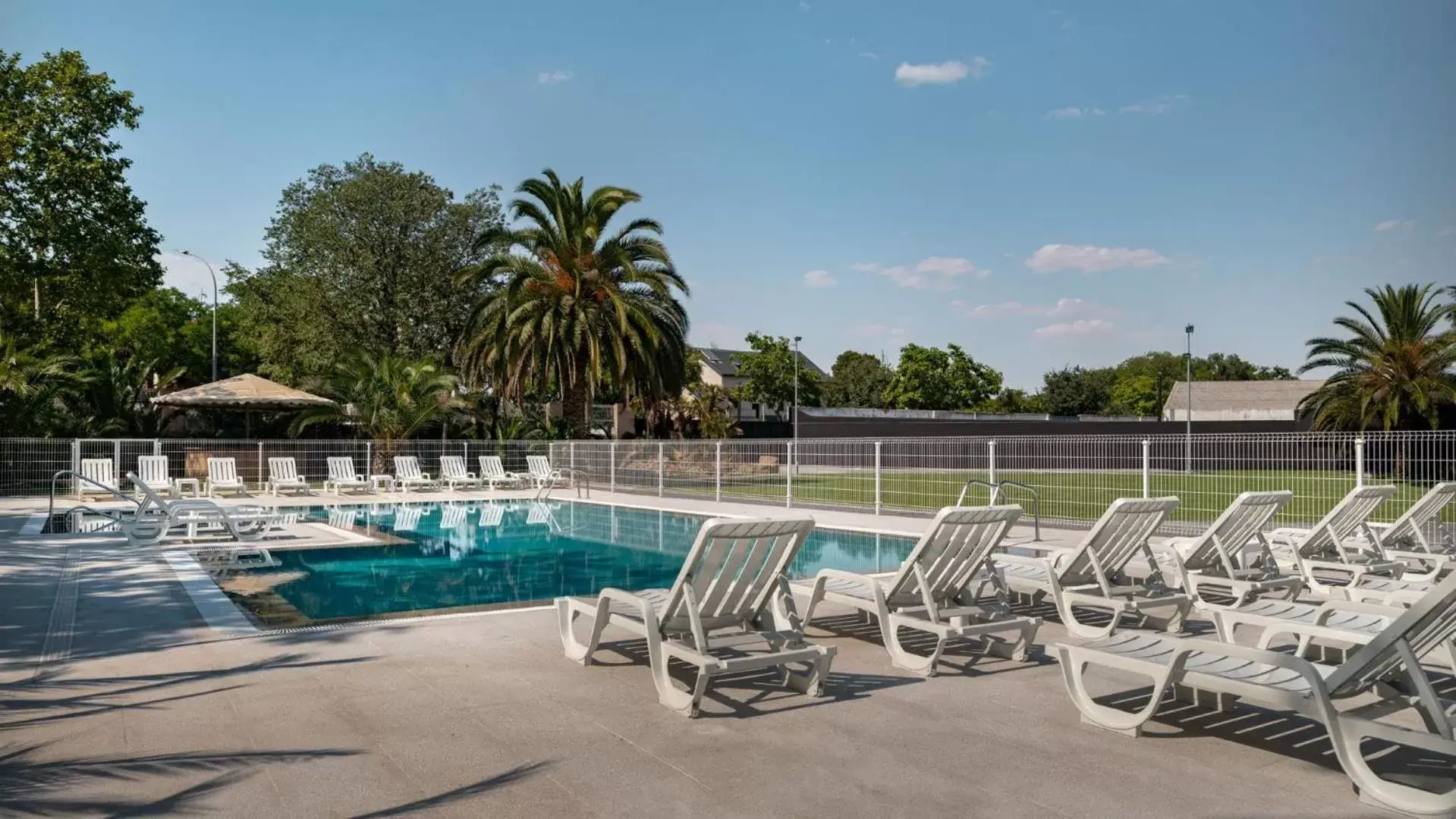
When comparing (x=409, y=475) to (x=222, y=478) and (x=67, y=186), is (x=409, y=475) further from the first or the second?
(x=67, y=186)

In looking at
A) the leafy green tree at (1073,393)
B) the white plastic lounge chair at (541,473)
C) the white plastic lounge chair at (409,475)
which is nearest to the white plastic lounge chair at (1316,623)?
the white plastic lounge chair at (541,473)

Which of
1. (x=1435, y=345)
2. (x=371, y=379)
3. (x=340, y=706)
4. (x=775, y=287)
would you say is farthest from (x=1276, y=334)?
(x=340, y=706)

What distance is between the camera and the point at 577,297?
93.0 ft

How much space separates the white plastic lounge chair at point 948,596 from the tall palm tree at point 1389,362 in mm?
28546

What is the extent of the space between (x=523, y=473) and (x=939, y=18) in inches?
627

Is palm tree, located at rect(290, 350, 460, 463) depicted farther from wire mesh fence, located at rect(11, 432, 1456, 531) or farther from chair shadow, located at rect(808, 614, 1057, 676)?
chair shadow, located at rect(808, 614, 1057, 676)

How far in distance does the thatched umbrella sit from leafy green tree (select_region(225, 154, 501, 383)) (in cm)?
725

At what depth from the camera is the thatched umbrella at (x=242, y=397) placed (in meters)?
26.8

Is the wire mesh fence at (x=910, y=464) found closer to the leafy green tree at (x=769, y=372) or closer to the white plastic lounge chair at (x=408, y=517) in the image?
the white plastic lounge chair at (x=408, y=517)

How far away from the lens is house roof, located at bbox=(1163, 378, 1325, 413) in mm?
65438

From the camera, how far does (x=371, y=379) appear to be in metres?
28.4

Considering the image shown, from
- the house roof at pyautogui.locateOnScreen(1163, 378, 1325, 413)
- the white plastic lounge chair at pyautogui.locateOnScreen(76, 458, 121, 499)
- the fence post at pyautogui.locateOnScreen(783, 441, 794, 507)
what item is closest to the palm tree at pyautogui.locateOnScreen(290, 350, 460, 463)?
the white plastic lounge chair at pyautogui.locateOnScreen(76, 458, 121, 499)

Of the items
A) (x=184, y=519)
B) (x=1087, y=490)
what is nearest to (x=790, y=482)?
(x=1087, y=490)

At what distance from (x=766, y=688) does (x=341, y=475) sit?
22.2 metres
